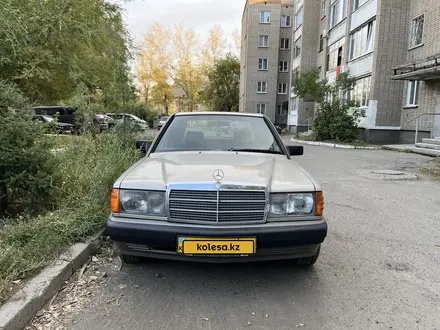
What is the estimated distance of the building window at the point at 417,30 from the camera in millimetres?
17438

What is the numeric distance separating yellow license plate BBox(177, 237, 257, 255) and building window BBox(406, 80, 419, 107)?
711 inches

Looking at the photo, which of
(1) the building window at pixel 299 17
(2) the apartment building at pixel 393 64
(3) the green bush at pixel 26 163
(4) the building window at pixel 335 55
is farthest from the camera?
(1) the building window at pixel 299 17

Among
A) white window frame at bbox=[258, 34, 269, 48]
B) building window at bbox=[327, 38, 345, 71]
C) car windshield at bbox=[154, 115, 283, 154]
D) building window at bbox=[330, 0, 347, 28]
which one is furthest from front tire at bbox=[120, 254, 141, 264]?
white window frame at bbox=[258, 34, 269, 48]

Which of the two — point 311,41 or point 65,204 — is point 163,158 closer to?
point 65,204

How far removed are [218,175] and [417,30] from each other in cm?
1897

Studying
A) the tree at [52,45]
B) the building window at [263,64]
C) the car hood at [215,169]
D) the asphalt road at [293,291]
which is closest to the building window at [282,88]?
the building window at [263,64]

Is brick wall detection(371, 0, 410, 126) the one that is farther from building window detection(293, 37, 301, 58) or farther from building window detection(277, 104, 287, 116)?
building window detection(277, 104, 287, 116)

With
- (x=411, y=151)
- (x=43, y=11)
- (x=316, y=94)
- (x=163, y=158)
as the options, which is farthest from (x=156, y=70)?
(x=163, y=158)

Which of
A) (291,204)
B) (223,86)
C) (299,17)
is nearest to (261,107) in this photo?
(223,86)

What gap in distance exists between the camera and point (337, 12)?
26125 millimetres

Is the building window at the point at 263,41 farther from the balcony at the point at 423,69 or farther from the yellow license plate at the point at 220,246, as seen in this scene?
the yellow license plate at the point at 220,246

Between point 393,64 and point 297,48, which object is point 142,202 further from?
point 297,48

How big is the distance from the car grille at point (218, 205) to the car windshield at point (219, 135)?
135 cm

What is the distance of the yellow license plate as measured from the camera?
2855 millimetres
